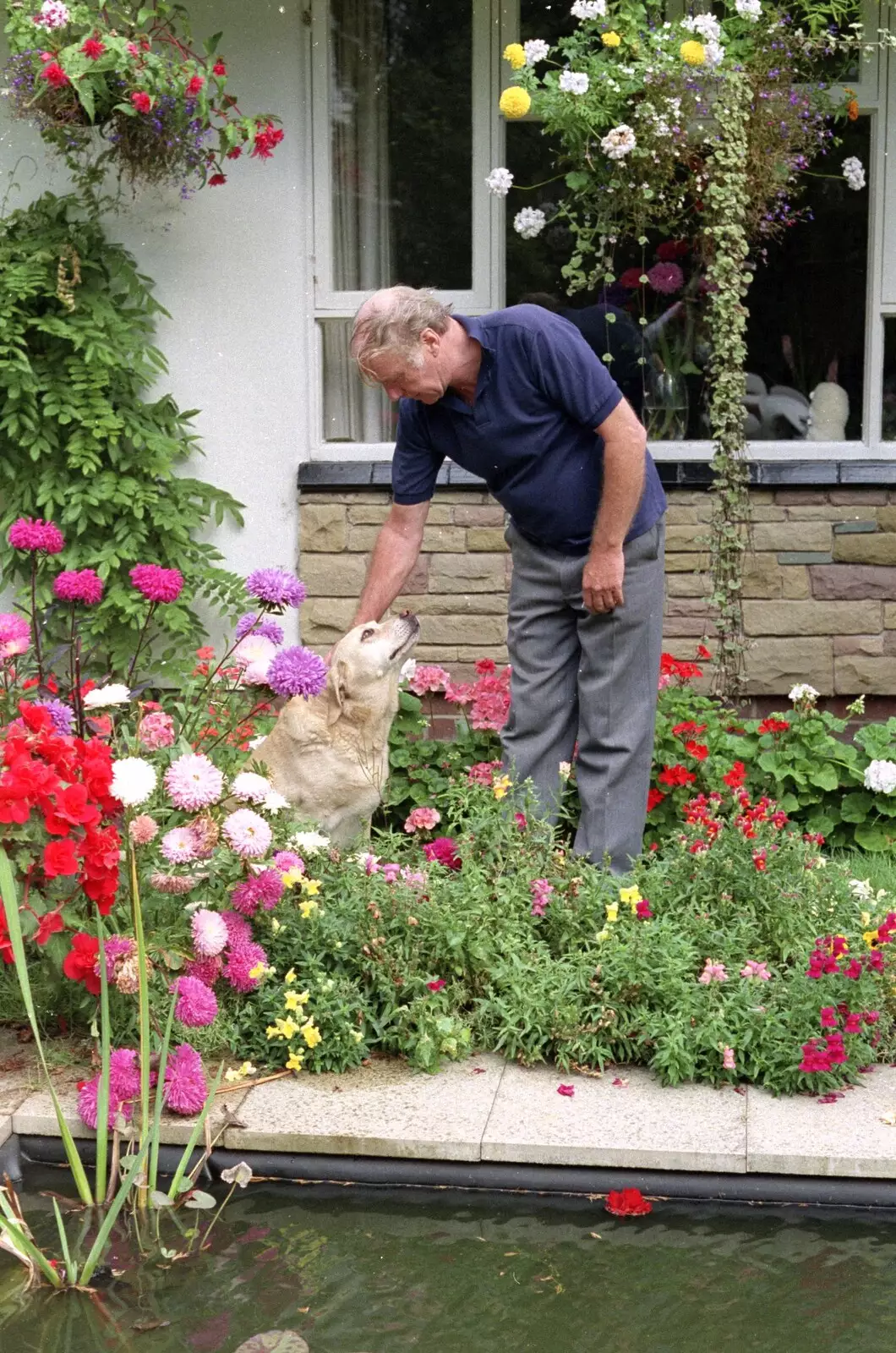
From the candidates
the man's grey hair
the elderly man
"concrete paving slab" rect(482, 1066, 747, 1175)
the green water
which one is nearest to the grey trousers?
the elderly man

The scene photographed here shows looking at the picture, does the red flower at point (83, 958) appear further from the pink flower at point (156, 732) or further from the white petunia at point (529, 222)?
the white petunia at point (529, 222)

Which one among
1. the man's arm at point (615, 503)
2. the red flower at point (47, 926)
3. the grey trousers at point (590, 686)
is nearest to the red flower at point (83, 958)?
the red flower at point (47, 926)

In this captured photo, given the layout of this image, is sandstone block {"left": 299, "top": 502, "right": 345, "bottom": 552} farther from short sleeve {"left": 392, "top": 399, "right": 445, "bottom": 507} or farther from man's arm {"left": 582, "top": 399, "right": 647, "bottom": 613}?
man's arm {"left": 582, "top": 399, "right": 647, "bottom": 613}

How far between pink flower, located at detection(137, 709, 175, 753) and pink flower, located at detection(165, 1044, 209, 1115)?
2.29 ft

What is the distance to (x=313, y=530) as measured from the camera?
5.87m

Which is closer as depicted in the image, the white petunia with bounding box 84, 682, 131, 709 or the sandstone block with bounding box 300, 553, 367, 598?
the white petunia with bounding box 84, 682, 131, 709

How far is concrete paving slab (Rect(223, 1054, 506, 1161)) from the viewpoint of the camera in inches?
120

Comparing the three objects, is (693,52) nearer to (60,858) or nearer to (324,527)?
(324,527)

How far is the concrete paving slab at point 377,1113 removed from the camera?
3.04 metres

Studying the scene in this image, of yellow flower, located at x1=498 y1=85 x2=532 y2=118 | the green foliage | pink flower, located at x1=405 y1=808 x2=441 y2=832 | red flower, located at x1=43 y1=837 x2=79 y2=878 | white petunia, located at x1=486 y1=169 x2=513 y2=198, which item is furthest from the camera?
the green foliage

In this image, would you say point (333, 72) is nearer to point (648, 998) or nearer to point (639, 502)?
point (639, 502)

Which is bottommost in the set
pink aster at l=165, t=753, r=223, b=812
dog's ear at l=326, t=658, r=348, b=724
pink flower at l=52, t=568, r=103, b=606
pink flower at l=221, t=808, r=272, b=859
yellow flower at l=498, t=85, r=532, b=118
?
pink flower at l=221, t=808, r=272, b=859

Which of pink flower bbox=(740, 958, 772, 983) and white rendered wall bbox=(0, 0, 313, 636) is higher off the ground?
white rendered wall bbox=(0, 0, 313, 636)

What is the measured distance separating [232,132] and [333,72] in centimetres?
69
